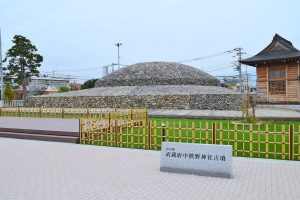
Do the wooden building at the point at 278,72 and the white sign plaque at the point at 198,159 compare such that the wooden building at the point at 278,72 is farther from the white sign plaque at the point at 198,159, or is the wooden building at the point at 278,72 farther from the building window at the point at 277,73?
the white sign plaque at the point at 198,159

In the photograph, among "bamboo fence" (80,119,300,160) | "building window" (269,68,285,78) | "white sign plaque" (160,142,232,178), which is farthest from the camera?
"building window" (269,68,285,78)

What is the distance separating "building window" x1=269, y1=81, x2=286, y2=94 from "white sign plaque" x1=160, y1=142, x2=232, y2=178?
974 inches

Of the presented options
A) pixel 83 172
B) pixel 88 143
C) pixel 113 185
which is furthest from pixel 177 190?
pixel 88 143

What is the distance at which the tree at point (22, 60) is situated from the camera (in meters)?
39.5

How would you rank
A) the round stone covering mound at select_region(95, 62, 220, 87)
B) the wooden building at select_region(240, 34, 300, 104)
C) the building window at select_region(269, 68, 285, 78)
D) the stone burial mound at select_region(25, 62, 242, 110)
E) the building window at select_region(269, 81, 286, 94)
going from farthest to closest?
the round stone covering mound at select_region(95, 62, 220, 87), the building window at select_region(269, 81, 286, 94), the building window at select_region(269, 68, 285, 78), the wooden building at select_region(240, 34, 300, 104), the stone burial mound at select_region(25, 62, 242, 110)

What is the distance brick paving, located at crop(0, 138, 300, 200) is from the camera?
17.7 feet

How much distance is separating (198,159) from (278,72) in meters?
25.0

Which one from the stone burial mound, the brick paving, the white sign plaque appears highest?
the stone burial mound

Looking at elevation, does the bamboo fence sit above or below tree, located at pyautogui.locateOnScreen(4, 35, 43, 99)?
below

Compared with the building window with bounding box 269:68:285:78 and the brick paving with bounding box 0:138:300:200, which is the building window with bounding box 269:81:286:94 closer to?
the building window with bounding box 269:68:285:78

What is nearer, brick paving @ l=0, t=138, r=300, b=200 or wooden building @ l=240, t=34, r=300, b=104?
brick paving @ l=0, t=138, r=300, b=200

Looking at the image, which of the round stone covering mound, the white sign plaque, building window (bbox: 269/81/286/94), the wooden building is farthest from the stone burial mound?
the white sign plaque

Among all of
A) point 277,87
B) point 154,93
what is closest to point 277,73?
point 277,87

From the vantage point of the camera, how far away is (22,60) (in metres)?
39.6
